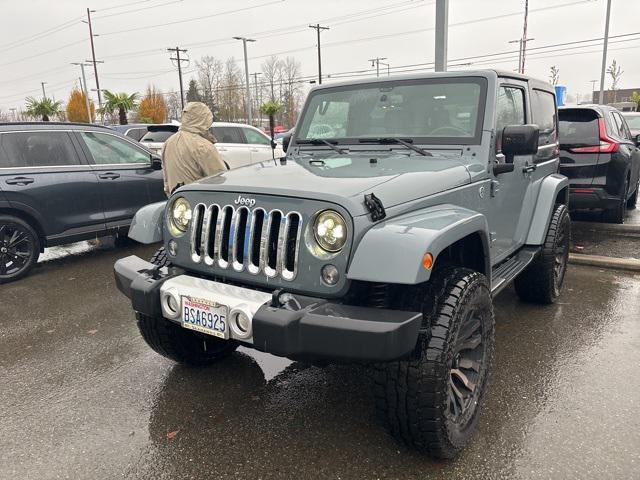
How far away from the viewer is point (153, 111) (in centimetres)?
5347

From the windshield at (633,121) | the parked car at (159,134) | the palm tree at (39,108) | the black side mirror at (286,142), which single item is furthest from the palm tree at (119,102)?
the black side mirror at (286,142)

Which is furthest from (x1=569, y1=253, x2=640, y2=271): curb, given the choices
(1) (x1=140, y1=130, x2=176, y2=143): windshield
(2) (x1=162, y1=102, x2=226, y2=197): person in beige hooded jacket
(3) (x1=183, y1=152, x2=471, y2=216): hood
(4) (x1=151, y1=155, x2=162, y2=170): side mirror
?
(1) (x1=140, y1=130, x2=176, y2=143): windshield

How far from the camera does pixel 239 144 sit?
1228 centimetres

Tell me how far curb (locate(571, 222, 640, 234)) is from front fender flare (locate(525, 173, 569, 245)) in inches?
140

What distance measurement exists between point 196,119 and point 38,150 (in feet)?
6.99

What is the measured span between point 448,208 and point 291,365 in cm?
160

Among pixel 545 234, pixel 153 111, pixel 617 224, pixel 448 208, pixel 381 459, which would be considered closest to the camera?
pixel 381 459

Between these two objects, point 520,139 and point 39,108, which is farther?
point 39,108

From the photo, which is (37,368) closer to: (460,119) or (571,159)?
(460,119)

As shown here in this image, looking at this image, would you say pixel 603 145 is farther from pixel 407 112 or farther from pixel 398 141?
pixel 398 141

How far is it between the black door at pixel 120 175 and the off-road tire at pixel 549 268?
16.2 feet

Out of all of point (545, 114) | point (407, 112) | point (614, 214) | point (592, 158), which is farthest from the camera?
point (614, 214)

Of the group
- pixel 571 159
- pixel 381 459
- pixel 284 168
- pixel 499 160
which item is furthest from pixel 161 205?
pixel 571 159

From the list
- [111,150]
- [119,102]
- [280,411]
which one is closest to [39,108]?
[119,102]
